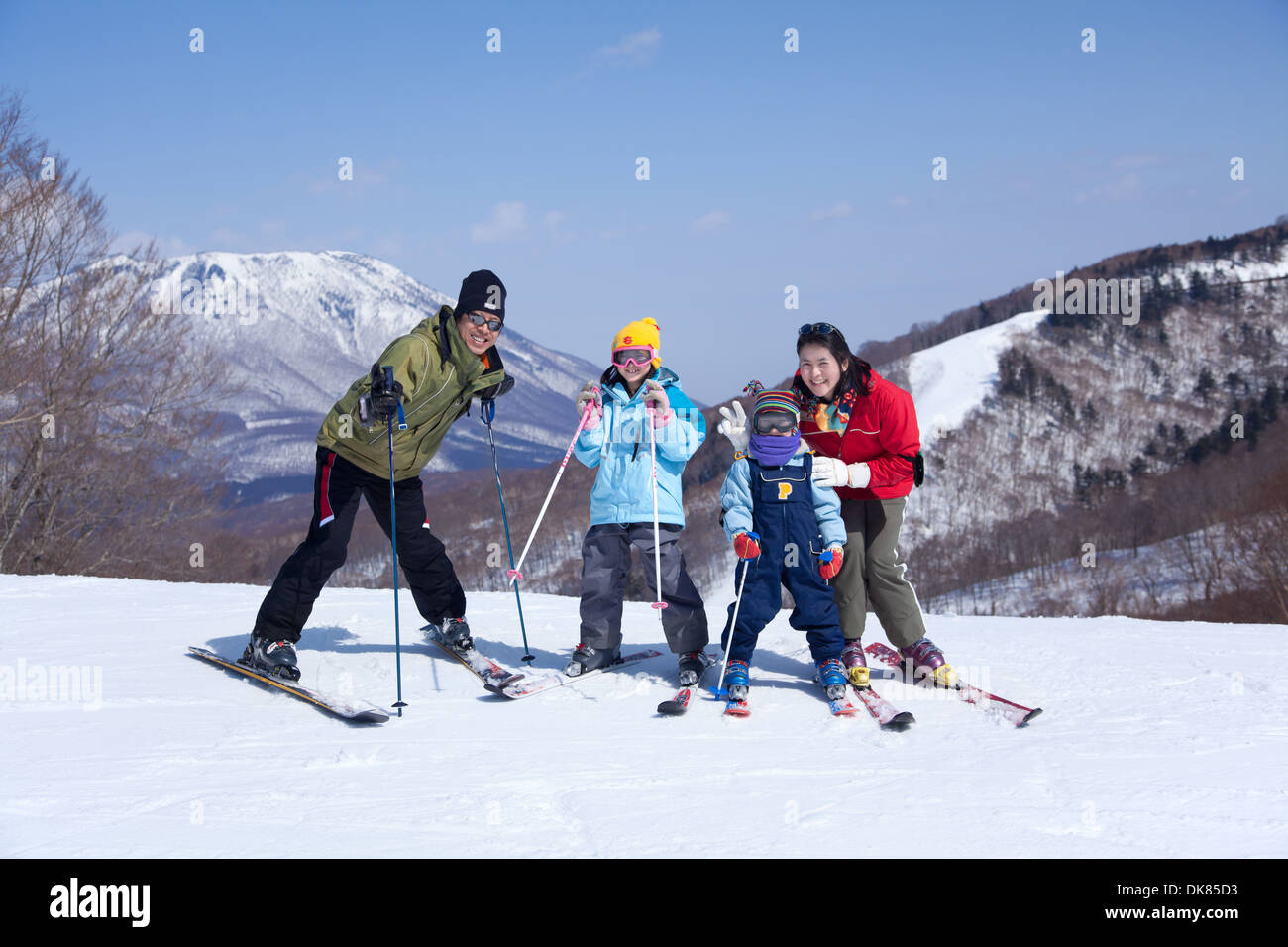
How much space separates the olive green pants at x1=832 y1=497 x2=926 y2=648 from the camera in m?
4.40

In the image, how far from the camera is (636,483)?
15.2 feet

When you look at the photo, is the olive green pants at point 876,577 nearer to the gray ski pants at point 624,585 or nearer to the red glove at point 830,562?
the red glove at point 830,562

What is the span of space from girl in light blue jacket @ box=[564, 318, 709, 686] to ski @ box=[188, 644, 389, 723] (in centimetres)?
115

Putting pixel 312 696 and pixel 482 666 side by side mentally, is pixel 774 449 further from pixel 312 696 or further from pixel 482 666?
pixel 312 696

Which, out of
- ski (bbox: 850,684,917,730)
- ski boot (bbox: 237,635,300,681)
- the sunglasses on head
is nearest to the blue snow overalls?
ski (bbox: 850,684,917,730)

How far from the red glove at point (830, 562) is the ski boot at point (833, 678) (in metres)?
0.43

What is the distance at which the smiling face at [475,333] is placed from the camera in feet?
14.7

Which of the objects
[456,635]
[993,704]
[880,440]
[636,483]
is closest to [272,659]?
[456,635]

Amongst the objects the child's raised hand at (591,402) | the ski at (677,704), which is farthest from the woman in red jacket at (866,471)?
the child's raised hand at (591,402)

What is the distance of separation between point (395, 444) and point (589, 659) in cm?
147

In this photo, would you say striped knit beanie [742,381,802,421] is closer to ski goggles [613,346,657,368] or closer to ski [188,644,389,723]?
ski goggles [613,346,657,368]
